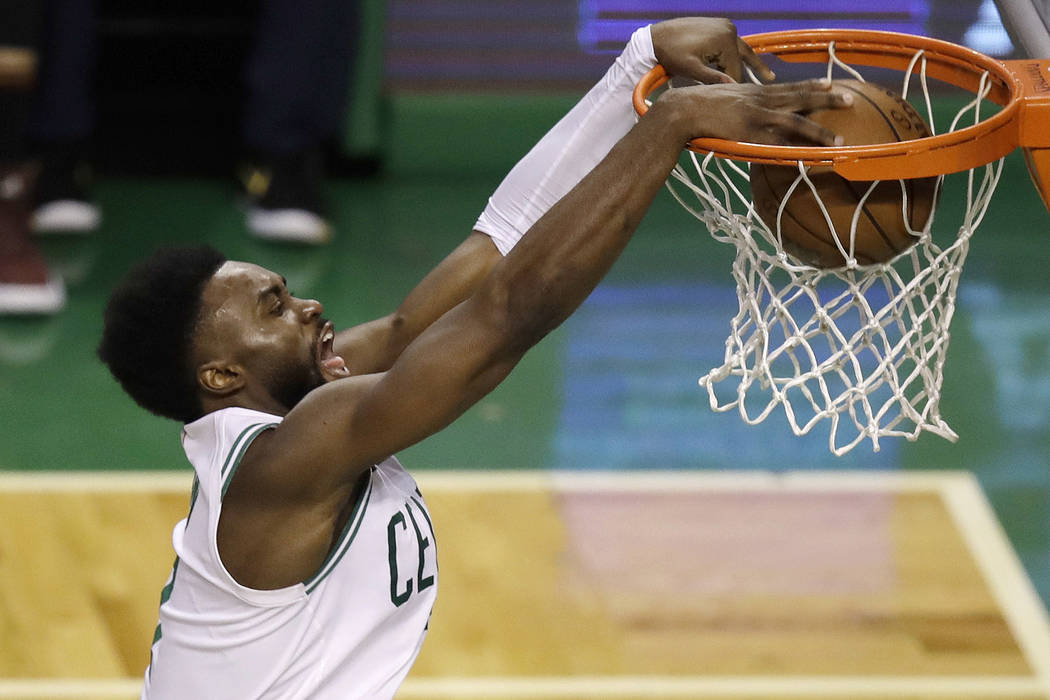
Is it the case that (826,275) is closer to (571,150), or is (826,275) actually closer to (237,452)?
(571,150)

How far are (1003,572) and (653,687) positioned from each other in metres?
1.08

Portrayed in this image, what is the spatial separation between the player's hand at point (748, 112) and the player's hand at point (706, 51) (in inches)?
13.7

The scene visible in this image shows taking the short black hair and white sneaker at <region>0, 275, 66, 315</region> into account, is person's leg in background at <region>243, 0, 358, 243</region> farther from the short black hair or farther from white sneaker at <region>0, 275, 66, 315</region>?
the short black hair

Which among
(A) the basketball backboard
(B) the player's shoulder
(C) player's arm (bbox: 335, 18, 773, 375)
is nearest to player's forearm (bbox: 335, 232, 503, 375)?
(C) player's arm (bbox: 335, 18, 773, 375)

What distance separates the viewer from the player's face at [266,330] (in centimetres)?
223

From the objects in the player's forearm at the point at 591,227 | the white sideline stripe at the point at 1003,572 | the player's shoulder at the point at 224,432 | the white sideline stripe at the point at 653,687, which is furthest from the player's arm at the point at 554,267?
the white sideline stripe at the point at 1003,572

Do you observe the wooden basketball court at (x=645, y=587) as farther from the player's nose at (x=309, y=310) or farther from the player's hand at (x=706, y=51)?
the player's hand at (x=706, y=51)

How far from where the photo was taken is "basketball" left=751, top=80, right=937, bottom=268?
209 cm

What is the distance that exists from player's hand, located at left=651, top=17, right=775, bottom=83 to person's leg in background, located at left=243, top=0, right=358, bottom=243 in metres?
3.68

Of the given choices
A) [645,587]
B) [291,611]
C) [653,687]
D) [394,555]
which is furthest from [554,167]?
[645,587]

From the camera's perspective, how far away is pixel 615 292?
5.70 m

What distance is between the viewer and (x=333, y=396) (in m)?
2.02

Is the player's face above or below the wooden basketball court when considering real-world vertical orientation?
above

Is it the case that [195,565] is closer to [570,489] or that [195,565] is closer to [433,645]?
[433,645]
